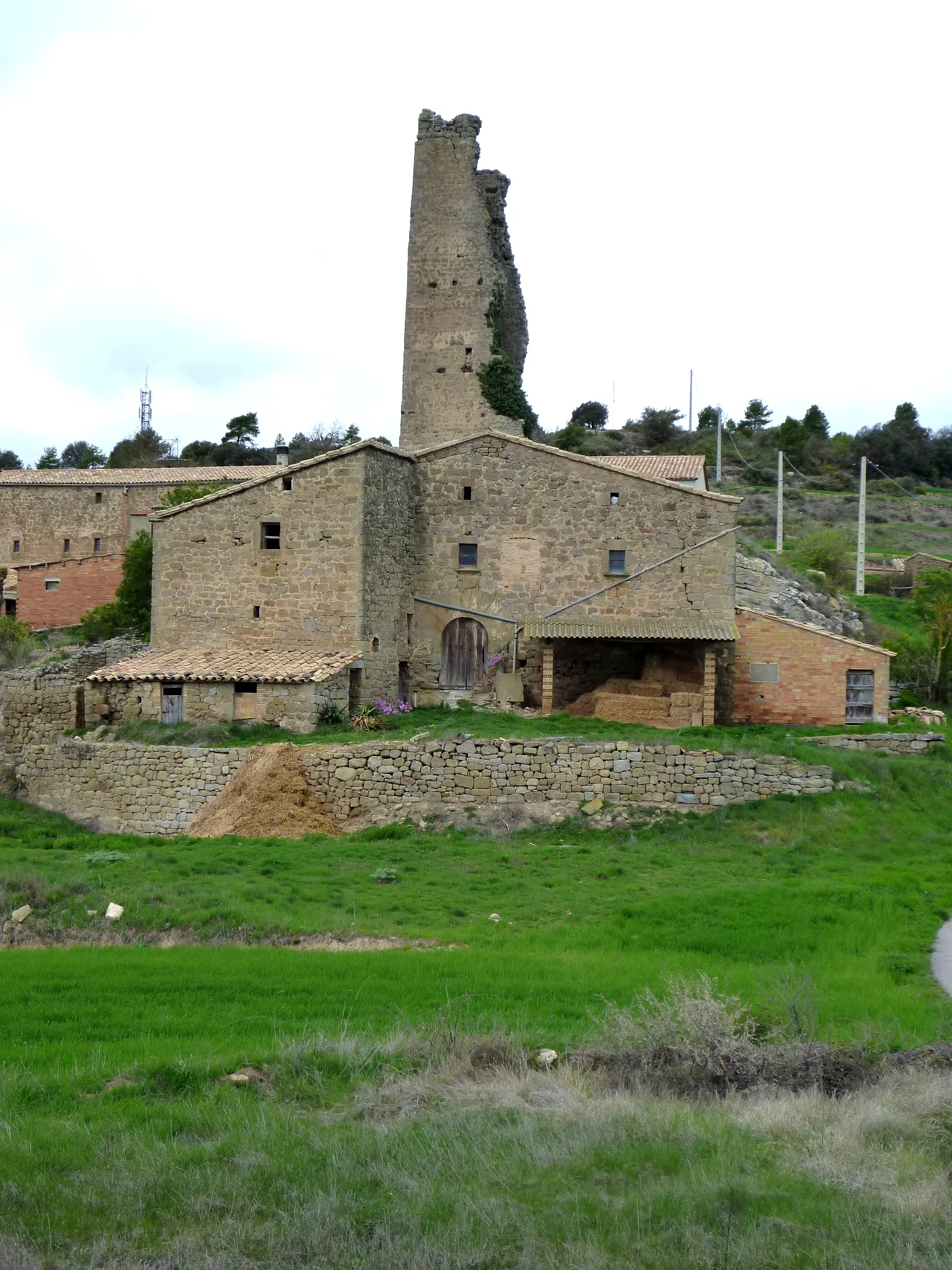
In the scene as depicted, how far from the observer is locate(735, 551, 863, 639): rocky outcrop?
109ft

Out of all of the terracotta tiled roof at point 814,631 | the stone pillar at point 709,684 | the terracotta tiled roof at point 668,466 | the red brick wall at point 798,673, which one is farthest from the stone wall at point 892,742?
the terracotta tiled roof at point 668,466

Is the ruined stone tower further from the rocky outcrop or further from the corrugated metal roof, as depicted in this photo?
the corrugated metal roof

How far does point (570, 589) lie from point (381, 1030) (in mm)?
18424

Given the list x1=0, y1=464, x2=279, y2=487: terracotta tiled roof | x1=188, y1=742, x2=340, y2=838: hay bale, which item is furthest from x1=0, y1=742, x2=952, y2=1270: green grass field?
x1=0, y1=464, x2=279, y2=487: terracotta tiled roof

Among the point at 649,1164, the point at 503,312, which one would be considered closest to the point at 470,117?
the point at 503,312

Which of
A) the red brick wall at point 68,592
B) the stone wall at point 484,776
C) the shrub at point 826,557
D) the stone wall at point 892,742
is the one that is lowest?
the stone wall at point 484,776

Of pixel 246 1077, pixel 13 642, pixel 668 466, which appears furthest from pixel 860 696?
pixel 13 642

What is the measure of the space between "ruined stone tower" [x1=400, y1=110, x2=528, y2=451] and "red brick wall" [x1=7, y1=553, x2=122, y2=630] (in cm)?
1179

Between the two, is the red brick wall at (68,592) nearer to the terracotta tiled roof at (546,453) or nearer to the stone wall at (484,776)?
the terracotta tiled roof at (546,453)

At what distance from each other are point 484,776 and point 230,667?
21.5ft

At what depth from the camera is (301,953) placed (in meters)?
13.1

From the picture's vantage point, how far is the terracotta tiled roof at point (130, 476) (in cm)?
4812

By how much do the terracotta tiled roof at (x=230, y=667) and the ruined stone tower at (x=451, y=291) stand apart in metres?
10.4

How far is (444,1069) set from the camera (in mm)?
8906
